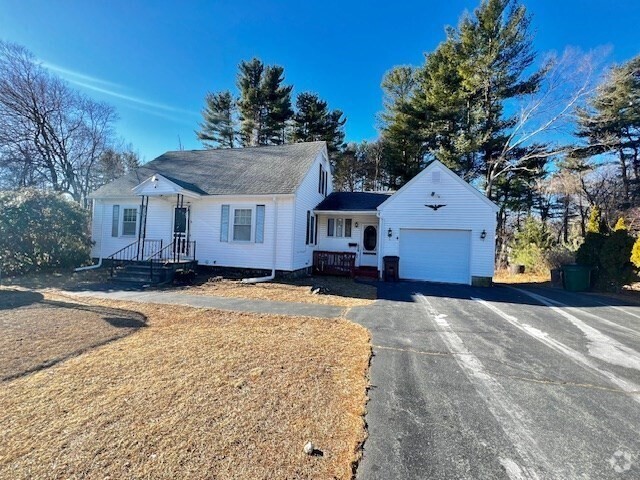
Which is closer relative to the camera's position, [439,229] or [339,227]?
[439,229]

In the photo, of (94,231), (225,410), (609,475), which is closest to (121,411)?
(225,410)

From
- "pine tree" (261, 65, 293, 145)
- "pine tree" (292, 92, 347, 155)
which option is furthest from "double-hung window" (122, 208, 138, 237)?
"pine tree" (292, 92, 347, 155)

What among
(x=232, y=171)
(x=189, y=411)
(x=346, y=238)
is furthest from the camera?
(x=346, y=238)

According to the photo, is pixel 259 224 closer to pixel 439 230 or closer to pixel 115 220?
pixel 115 220

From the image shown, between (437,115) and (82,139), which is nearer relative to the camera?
(437,115)

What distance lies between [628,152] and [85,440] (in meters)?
28.7

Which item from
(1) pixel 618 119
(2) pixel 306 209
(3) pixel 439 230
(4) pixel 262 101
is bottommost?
(3) pixel 439 230

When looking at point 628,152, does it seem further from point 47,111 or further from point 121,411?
point 47,111

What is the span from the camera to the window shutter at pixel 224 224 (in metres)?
12.1

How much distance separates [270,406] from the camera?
291cm

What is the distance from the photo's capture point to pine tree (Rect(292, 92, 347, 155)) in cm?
2459

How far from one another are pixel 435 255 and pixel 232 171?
9907mm

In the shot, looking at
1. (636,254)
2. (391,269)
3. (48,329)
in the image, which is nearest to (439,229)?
(391,269)

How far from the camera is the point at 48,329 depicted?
5.05 metres
